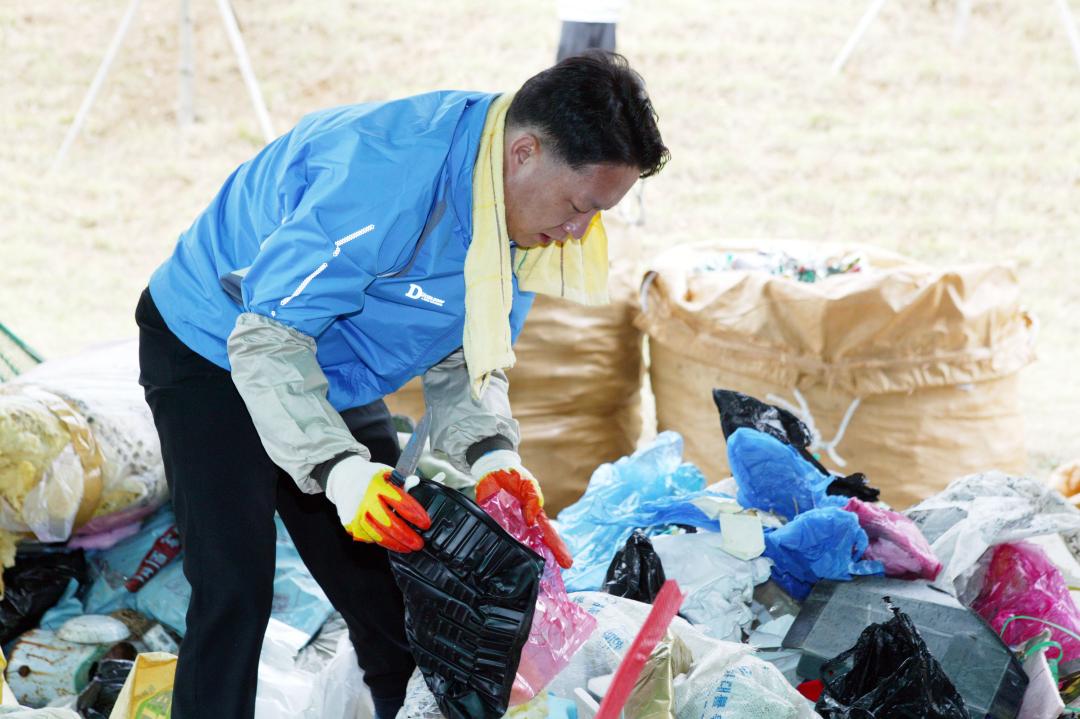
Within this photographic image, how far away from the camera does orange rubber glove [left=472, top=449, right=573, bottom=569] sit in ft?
5.74

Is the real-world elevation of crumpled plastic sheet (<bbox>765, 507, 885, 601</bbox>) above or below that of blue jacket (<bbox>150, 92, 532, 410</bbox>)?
below

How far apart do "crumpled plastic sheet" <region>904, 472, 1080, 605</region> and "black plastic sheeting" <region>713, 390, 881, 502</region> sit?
15cm

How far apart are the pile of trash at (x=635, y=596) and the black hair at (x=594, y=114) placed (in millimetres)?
497

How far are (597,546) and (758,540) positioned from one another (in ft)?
1.22

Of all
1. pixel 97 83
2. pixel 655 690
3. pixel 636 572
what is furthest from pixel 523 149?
pixel 97 83

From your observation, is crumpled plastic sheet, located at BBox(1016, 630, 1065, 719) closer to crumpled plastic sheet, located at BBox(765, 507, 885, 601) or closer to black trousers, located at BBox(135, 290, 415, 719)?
crumpled plastic sheet, located at BBox(765, 507, 885, 601)

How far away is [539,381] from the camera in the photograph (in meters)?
3.19

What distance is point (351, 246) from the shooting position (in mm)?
1433

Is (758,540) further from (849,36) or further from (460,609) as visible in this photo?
(849,36)

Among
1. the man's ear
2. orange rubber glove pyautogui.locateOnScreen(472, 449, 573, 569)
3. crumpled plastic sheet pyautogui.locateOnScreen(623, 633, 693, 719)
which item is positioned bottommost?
crumpled plastic sheet pyautogui.locateOnScreen(623, 633, 693, 719)

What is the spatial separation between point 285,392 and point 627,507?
1230mm

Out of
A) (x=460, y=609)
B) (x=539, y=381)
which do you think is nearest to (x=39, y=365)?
(x=539, y=381)

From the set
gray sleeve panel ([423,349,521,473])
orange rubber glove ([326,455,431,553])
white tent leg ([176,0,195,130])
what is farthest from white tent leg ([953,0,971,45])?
orange rubber glove ([326,455,431,553])

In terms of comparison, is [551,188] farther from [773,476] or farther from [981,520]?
[981,520]
